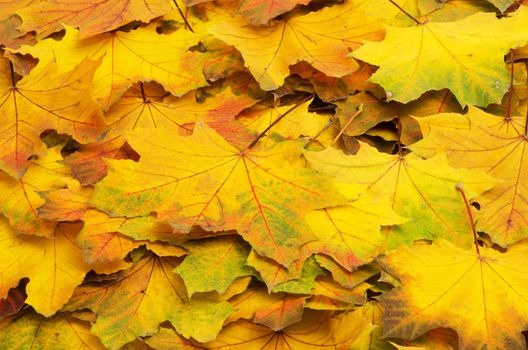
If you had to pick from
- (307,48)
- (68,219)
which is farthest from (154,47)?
(68,219)

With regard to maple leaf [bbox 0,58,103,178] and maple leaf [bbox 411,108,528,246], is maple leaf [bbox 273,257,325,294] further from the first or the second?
maple leaf [bbox 0,58,103,178]

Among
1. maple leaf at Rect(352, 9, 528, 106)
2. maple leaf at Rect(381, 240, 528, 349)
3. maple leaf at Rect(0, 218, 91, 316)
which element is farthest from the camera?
maple leaf at Rect(352, 9, 528, 106)

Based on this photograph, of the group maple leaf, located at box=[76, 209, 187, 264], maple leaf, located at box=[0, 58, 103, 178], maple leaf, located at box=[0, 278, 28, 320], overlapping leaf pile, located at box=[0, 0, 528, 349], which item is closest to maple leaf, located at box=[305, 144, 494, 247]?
overlapping leaf pile, located at box=[0, 0, 528, 349]

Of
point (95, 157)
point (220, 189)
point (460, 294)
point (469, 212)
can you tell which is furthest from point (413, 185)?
point (95, 157)

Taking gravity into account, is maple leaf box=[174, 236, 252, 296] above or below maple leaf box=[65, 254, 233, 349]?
above

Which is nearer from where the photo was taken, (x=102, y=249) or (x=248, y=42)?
(x=102, y=249)

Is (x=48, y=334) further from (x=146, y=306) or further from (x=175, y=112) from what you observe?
(x=175, y=112)

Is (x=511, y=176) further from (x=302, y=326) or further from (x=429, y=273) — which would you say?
(x=302, y=326)

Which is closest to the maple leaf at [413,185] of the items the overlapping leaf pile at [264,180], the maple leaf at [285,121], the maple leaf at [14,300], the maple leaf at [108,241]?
the overlapping leaf pile at [264,180]
